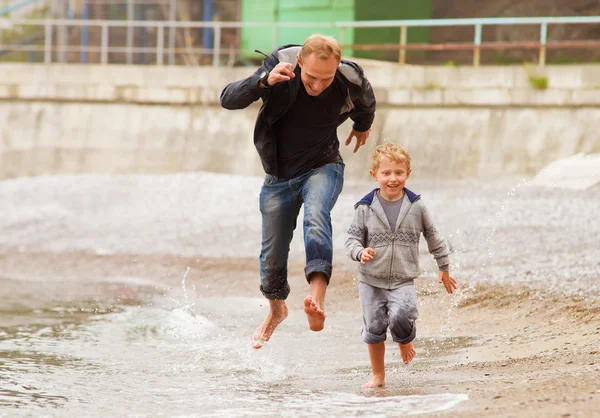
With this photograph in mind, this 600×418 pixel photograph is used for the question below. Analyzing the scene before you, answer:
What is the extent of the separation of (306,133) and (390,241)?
0.92 meters

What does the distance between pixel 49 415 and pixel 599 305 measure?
4.26 m

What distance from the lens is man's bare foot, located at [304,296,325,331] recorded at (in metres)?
5.19

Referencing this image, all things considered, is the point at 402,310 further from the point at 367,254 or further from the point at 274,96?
the point at 274,96

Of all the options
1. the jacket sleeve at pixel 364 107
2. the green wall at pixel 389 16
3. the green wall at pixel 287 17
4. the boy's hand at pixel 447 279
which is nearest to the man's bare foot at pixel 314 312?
the boy's hand at pixel 447 279

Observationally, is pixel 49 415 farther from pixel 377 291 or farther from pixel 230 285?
pixel 230 285

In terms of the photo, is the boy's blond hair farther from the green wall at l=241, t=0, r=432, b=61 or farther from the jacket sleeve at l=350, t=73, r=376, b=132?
the green wall at l=241, t=0, r=432, b=61

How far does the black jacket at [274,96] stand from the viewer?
17.8ft

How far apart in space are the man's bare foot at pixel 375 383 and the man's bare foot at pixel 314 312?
1.32 ft

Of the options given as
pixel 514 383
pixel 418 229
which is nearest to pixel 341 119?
pixel 418 229

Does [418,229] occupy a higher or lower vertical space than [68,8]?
lower

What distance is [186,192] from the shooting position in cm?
1708

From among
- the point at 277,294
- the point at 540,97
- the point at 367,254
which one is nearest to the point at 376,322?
Result: the point at 367,254

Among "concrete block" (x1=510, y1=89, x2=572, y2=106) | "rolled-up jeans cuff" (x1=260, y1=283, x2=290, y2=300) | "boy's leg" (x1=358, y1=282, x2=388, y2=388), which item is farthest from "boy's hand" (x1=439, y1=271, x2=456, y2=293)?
"concrete block" (x1=510, y1=89, x2=572, y2=106)

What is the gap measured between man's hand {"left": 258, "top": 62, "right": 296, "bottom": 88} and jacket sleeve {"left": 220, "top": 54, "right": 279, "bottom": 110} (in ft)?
0.48
